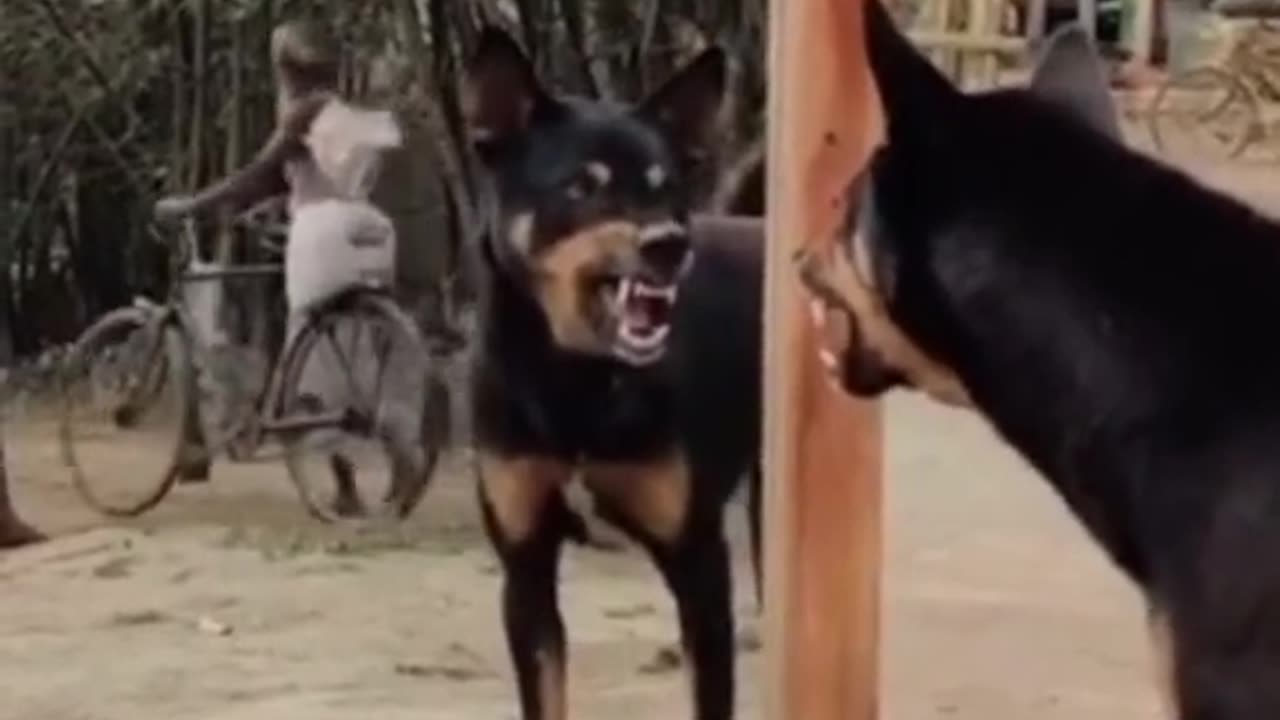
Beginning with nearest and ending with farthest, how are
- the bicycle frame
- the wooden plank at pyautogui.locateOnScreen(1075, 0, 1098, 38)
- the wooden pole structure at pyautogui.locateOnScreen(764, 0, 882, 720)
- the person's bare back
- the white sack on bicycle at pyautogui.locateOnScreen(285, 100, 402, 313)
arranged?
the wooden pole structure at pyautogui.locateOnScreen(764, 0, 882, 720) < the wooden plank at pyautogui.locateOnScreen(1075, 0, 1098, 38) < the white sack on bicycle at pyautogui.locateOnScreen(285, 100, 402, 313) < the person's bare back < the bicycle frame

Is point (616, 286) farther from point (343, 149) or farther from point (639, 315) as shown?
point (343, 149)

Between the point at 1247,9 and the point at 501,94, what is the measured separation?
2473mm

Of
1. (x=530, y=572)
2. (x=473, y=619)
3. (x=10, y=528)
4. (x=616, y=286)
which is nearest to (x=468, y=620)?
(x=473, y=619)

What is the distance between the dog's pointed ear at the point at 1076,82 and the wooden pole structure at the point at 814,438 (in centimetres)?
46

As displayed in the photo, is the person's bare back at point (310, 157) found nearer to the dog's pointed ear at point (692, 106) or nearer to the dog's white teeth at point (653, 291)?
the dog's pointed ear at point (692, 106)

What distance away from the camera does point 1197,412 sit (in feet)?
8.83

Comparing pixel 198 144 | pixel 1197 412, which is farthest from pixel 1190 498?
pixel 198 144

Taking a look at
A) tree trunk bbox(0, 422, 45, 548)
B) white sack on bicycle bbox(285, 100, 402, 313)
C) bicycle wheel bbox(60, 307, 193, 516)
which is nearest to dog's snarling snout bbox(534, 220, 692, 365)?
white sack on bicycle bbox(285, 100, 402, 313)

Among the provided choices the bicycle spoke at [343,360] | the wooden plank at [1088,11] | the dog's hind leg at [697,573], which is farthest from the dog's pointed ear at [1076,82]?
the bicycle spoke at [343,360]

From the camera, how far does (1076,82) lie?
119 inches

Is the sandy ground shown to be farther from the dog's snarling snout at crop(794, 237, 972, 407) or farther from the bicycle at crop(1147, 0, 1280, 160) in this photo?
the dog's snarling snout at crop(794, 237, 972, 407)

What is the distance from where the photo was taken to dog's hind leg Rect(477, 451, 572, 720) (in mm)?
4199

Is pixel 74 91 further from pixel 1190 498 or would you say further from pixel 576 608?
pixel 1190 498

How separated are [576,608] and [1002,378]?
13.5ft
